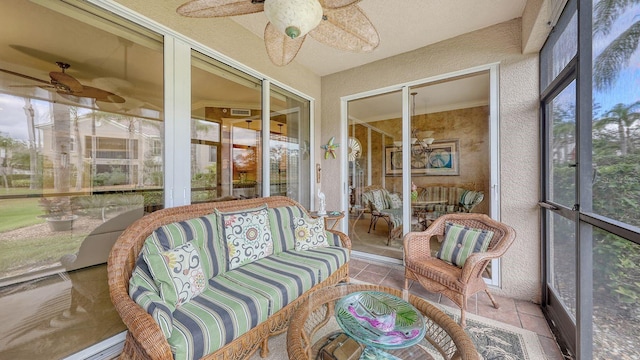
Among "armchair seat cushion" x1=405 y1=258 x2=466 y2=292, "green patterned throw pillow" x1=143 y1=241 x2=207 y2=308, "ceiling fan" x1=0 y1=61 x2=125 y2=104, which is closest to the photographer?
"green patterned throw pillow" x1=143 y1=241 x2=207 y2=308

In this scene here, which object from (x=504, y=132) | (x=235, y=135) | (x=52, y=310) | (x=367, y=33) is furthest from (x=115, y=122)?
(x=504, y=132)

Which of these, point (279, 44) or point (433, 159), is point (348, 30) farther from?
point (433, 159)

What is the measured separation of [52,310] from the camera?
1.69 m

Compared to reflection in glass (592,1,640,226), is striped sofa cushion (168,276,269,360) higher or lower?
lower

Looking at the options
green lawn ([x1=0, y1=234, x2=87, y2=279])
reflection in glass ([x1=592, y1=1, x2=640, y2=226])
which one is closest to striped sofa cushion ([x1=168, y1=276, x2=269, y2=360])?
green lawn ([x1=0, y1=234, x2=87, y2=279])

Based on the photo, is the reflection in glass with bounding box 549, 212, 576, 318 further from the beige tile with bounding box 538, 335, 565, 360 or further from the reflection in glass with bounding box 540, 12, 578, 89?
→ the reflection in glass with bounding box 540, 12, 578, 89

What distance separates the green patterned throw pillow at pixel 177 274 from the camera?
1352 mm

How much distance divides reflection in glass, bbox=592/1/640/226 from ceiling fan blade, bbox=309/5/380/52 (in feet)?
3.77

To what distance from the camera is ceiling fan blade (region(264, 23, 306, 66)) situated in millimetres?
1408

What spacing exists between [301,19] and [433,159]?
3.33 metres

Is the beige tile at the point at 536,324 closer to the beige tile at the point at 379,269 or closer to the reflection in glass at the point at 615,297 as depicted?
the reflection in glass at the point at 615,297

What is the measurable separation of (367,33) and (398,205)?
255 centimetres

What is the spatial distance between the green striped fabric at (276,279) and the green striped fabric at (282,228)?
0.77ft

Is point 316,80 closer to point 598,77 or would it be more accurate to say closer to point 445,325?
point 598,77
